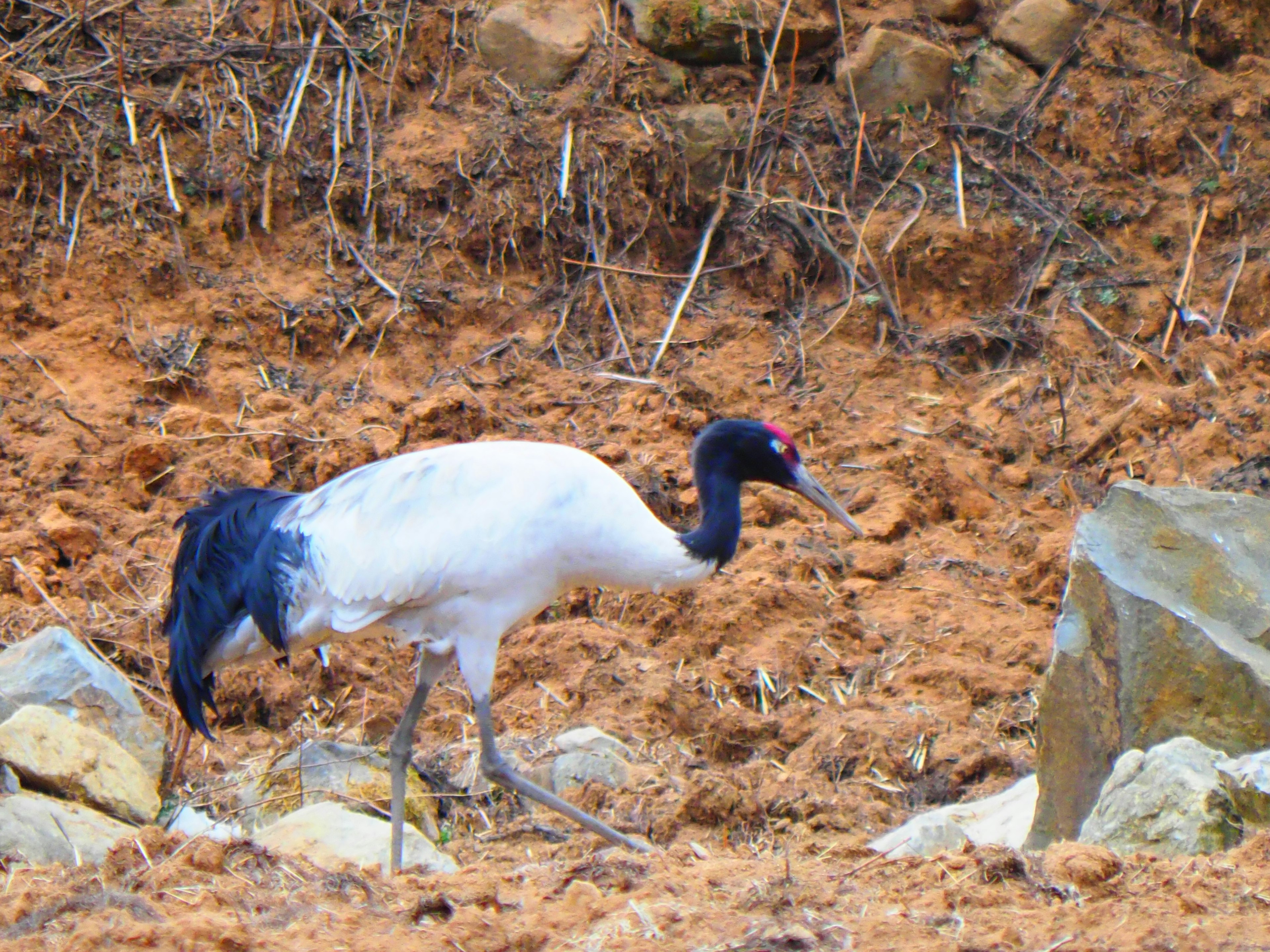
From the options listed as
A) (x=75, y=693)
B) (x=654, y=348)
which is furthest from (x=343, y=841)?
(x=654, y=348)

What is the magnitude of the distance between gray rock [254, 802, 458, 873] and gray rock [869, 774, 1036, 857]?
1.39m

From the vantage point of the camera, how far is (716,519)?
5.41 m

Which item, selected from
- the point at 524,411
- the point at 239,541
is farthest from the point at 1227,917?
the point at 524,411

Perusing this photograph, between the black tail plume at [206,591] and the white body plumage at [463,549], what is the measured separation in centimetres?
7

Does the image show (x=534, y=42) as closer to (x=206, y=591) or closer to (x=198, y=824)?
(x=206, y=591)

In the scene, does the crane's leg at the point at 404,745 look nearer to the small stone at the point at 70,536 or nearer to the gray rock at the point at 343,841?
the gray rock at the point at 343,841

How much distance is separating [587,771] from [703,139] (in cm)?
498

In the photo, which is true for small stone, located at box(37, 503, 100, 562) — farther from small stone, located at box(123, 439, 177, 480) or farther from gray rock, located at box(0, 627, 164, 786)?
gray rock, located at box(0, 627, 164, 786)

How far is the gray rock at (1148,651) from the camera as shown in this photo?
14.0 feet

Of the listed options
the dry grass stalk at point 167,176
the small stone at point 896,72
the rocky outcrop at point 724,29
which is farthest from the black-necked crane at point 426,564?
the small stone at point 896,72

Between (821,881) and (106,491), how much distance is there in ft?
16.6

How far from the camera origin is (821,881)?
11.5 ft

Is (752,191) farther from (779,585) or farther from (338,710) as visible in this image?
(338,710)

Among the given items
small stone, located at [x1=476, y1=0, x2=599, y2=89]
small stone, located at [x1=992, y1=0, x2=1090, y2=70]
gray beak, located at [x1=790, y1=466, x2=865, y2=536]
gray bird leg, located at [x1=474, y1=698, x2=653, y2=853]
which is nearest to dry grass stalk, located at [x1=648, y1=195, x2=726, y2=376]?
small stone, located at [x1=476, y1=0, x2=599, y2=89]
